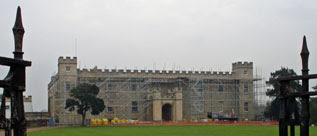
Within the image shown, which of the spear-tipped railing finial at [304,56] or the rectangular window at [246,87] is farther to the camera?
the rectangular window at [246,87]

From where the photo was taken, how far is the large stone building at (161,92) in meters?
52.0

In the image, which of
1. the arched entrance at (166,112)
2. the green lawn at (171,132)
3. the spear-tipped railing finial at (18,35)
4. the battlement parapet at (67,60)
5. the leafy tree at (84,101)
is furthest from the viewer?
the arched entrance at (166,112)

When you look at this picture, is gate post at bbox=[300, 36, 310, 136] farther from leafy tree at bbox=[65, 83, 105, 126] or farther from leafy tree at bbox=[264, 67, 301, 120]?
leafy tree at bbox=[264, 67, 301, 120]

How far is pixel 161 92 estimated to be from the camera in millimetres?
56281

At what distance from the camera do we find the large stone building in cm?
5203

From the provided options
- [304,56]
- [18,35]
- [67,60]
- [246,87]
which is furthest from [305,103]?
[246,87]

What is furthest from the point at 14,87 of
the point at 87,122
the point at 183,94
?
the point at 183,94

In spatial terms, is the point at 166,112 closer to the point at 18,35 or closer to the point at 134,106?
the point at 134,106

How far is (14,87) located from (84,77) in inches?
1951

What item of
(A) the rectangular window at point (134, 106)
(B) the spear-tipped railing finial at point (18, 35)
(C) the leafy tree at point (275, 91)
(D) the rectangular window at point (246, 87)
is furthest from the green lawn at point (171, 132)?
(D) the rectangular window at point (246, 87)

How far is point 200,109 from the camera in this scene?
56.6 metres

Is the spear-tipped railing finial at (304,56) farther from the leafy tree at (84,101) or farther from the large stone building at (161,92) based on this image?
the large stone building at (161,92)

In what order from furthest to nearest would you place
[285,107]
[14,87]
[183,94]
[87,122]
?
1. [183,94]
2. [87,122]
3. [285,107]
4. [14,87]

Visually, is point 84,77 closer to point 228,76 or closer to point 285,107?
point 228,76
